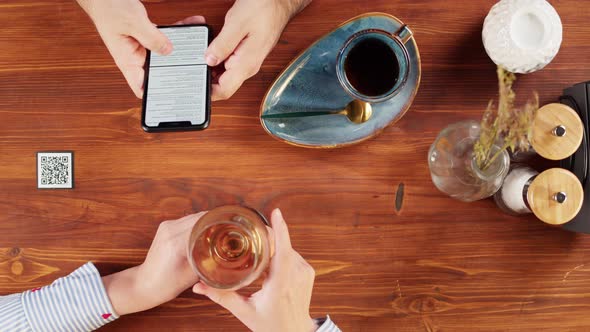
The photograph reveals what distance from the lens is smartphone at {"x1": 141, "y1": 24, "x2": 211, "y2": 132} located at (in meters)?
0.90

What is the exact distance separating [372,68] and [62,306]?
2.59 feet

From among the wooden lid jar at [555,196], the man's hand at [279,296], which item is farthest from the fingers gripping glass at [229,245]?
the wooden lid jar at [555,196]

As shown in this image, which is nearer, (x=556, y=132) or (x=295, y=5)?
(x=556, y=132)

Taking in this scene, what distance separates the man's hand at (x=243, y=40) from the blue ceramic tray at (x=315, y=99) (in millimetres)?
70

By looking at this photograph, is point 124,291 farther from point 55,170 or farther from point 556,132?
point 556,132

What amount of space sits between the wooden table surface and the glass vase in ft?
0.20

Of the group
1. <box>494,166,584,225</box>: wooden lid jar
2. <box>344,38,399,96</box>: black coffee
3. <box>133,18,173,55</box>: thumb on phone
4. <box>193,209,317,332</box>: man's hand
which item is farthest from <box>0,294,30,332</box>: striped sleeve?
<box>494,166,584,225</box>: wooden lid jar

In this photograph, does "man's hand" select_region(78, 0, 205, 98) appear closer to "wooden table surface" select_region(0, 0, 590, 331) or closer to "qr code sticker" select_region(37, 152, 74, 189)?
"wooden table surface" select_region(0, 0, 590, 331)

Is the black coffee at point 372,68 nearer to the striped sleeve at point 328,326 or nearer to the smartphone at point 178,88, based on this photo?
the smartphone at point 178,88

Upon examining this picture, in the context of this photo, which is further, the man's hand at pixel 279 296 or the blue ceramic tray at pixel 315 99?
the blue ceramic tray at pixel 315 99

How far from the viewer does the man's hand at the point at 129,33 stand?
90cm

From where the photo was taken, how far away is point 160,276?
0.96 metres

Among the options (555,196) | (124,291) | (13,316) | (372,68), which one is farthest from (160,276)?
(555,196)

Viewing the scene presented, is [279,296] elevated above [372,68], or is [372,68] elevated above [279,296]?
[372,68]
